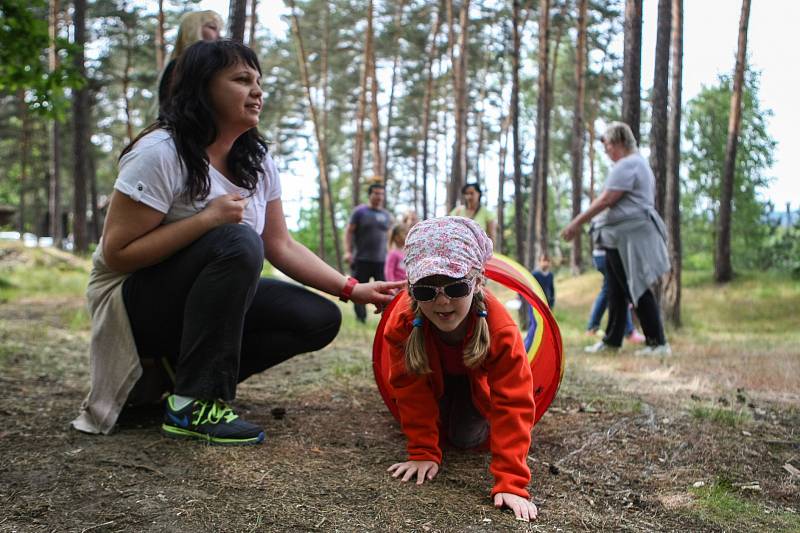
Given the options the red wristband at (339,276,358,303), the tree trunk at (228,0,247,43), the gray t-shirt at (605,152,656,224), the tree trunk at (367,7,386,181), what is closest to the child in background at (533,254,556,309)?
the gray t-shirt at (605,152,656,224)

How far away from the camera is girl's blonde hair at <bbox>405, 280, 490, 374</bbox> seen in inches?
86.4

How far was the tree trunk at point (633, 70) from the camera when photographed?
721cm

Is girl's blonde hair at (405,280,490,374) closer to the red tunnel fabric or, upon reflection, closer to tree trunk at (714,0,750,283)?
the red tunnel fabric

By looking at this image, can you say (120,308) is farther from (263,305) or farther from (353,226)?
(353,226)

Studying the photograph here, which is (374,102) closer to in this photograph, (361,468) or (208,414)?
(208,414)

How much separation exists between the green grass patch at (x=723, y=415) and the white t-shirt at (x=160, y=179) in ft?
7.41

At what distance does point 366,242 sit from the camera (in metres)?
8.15

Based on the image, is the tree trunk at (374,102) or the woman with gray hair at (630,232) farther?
the tree trunk at (374,102)

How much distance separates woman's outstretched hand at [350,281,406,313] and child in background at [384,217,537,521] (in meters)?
0.25

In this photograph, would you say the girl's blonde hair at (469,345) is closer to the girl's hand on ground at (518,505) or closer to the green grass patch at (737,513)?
the girl's hand on ground at (518,505)

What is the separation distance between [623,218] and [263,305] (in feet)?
11.3

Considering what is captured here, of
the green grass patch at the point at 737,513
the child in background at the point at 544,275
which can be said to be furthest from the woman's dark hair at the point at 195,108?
the child in background at the point at 544,275

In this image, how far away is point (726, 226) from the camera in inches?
517

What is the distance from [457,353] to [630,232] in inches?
132
